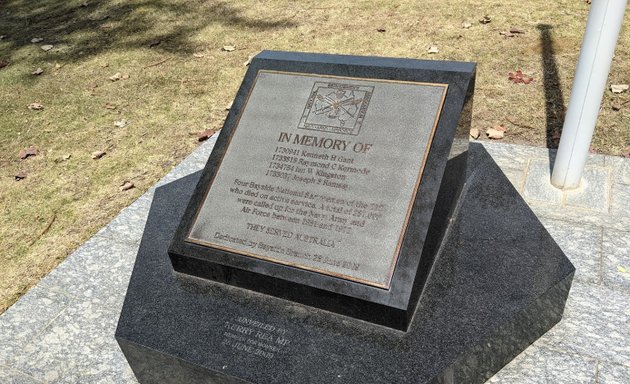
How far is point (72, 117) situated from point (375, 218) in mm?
4392

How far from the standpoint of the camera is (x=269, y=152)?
2650mm

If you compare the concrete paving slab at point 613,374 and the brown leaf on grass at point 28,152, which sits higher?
the concrete paving slab at point 613,374

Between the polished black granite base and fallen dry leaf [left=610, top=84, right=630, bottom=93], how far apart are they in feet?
8.74

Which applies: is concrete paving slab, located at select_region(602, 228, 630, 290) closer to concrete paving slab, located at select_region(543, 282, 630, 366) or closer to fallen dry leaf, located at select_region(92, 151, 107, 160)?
concrete paving slab, located at select_region(543, 282, 630, 366)

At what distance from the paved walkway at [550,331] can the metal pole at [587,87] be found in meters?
0.18

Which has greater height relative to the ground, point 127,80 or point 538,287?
point 538,287

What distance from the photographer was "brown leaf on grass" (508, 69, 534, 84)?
16.9ft

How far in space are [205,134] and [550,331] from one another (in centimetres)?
341

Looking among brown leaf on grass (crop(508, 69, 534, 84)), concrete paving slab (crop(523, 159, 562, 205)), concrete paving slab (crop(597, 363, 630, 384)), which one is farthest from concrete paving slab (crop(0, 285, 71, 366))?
brown leaf on grass (crop(508, 69, 534, 84))

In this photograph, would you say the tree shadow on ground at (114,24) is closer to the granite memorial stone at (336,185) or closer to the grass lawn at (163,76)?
the grass lawn at (163,76)

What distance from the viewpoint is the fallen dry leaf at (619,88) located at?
4.77 m

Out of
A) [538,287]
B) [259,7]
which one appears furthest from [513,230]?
[259,7]

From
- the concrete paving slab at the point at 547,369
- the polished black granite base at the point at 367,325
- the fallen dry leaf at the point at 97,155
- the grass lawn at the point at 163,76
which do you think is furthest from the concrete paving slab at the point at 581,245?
the fallen dry leaf at the point at 97,155

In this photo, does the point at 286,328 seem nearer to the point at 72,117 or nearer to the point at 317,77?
the point at 317,77
